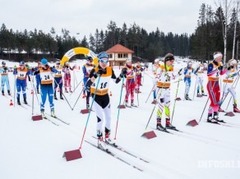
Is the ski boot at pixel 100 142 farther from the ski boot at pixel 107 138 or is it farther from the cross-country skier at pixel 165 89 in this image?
the cross-country skier at pixel 165 89

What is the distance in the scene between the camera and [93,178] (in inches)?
163

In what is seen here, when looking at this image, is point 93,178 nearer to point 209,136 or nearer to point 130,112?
point 209,136

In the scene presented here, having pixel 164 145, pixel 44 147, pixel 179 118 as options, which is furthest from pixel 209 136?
pixel 44 147

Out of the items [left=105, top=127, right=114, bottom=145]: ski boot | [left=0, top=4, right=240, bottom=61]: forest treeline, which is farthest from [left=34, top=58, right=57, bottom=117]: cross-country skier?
[left=0, top=4, right=240, bottom=61]: forest treeline

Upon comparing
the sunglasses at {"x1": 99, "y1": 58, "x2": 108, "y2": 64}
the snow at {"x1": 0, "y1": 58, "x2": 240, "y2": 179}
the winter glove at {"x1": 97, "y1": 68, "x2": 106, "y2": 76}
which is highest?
the sunglasses at {"x1": 99, "y1": 58, "x2": 108, "y2": 64}

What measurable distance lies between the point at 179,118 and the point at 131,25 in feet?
248

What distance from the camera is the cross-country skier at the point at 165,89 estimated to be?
6.87m

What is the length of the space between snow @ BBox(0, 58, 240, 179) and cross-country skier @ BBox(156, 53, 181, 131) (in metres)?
0.47

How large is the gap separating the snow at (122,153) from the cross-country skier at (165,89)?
469 mm

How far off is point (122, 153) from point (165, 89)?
264 centimetres

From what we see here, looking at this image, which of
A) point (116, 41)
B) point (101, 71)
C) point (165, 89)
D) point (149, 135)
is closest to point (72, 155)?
point (101, 71)

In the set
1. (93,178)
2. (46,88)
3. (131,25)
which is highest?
(131,25)

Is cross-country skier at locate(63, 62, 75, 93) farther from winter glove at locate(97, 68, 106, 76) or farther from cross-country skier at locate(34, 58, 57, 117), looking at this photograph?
winter glove at locate(97, 68, 106, 76)

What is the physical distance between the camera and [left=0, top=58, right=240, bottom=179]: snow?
4320mm
